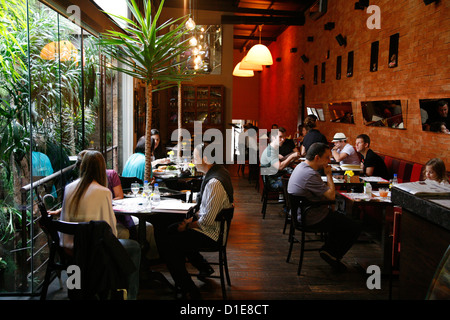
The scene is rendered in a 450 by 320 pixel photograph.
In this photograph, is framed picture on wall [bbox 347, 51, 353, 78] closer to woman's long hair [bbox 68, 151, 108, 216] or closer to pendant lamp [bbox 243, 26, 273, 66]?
pendant lamp [bbox 243, 26, 273, 66]

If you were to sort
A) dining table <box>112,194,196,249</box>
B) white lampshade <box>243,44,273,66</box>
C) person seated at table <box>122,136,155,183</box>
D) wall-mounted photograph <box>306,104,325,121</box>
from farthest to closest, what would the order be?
wall-mounted photograph <box>306,104,325,121</box>, white lampshade <box>243,44,273,66</box>, person seated at table <box>122,136,155,183</box>, dining table <box>112,194,196,249</box>

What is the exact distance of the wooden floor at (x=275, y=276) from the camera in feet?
12.9

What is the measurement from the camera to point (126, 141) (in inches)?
330

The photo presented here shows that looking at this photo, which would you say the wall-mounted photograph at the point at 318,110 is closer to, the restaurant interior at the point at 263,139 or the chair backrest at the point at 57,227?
the restaurant interior at the point at 263,139

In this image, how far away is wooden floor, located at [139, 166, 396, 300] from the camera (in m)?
3.94

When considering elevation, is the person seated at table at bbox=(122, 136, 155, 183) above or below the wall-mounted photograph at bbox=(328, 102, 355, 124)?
below

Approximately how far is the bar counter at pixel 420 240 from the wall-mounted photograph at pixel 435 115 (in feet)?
13.1

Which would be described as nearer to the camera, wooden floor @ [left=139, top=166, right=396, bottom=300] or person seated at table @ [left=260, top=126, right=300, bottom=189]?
wooden floor @ [left=139, top=166, right=396, bottom=300]

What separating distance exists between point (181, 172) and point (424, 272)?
4732 mm

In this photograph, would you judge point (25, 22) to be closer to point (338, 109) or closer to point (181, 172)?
point (181, 172)

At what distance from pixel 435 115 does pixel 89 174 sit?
4539mm

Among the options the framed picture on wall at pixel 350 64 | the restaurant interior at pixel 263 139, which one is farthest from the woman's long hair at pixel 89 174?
the framed picture on wall at pixel 350 64

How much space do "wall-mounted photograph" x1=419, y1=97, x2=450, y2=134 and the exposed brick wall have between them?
83 millimetres

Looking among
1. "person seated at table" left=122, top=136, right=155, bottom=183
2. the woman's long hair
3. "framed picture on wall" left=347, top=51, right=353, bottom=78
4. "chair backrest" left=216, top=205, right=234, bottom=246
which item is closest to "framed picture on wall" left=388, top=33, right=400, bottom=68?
"framed picture on wall" left=347, top=51, right=353, bottom=78
